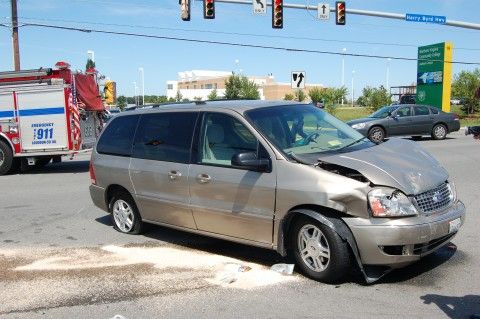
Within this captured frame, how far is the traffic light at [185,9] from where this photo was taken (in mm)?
21359

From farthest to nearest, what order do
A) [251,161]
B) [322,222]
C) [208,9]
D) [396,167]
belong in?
[208,9] → [251,161] → [396,167] → [322,222]

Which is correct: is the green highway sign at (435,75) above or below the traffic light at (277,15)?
below

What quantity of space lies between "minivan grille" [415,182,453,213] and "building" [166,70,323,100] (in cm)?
10847

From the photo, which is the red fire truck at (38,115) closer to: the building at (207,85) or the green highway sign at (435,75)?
the green highway sign at (435,75)

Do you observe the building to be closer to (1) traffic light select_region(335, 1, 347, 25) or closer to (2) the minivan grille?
(1) traffic light select_region(335, 1, 347, 25)

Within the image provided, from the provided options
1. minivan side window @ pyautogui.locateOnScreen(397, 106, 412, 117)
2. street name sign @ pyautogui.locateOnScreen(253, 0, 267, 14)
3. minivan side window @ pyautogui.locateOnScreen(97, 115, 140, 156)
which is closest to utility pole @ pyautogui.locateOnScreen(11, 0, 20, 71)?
street name sign @ pyautogui.locateOnScreen(253, 0, 267, 14)

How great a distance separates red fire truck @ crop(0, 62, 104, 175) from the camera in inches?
535

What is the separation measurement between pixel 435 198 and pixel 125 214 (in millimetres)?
3993

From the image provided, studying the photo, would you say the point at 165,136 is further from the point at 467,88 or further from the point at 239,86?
the point at 239,86

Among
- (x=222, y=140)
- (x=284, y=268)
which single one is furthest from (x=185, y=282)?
(x=222, y=140)

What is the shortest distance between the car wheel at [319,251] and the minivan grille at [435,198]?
0.76 metres

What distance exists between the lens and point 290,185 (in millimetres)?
4824

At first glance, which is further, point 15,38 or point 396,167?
point 15,38

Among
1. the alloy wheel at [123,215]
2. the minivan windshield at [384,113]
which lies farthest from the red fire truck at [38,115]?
the minivan windshield at [384,113]
